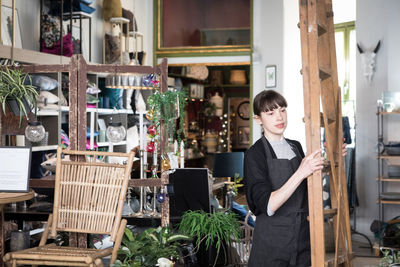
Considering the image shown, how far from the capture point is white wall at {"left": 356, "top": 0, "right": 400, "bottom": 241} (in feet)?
24.1

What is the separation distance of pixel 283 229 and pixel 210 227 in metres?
A: 1.50

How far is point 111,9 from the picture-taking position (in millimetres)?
7809

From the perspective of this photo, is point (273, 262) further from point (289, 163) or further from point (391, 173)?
point (391, 173)

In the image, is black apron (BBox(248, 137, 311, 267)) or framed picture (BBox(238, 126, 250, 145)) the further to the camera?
framed picture (BBox(238, 126, 250, 145))

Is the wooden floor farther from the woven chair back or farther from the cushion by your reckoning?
the cushion

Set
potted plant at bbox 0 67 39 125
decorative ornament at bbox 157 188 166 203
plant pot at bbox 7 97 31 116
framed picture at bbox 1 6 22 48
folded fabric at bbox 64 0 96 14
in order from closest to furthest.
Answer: decorative ornament at bbox 157 188 166 203, potted plant at bbox 0 67 39 125, plant pot at bbox 7 97 31 116, framed picture at bbox 1 6 22 48, folded fabric at bbox 64 0 96 14

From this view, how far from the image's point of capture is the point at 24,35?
633 centimetres

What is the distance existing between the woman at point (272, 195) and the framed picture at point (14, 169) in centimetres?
162

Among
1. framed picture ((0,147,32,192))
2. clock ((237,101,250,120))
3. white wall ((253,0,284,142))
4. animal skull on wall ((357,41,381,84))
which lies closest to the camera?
framed picture ((0,147,32,192))

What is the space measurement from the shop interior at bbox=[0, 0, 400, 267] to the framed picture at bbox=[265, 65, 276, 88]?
3cm

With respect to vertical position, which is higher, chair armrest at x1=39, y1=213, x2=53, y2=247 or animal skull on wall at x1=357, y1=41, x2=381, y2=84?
animal skull on wall at x1=357, y1=41, x2=381, y2=84

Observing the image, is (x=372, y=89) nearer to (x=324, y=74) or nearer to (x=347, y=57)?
(x=347, y=57)

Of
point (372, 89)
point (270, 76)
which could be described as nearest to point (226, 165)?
point (372, 89)

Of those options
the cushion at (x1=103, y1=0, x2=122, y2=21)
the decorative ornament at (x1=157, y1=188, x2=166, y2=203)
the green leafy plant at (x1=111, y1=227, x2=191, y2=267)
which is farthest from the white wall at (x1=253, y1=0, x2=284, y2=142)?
the green leafy plant at (x1=111, y1=227, x2=191, y2=267)
